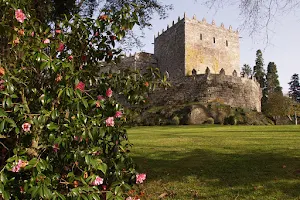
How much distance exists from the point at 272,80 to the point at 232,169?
63.0m

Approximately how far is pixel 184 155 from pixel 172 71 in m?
34.1

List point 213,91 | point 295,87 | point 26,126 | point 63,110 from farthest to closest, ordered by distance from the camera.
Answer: point 295,87
point 213,91
point 63,110
point 26,126

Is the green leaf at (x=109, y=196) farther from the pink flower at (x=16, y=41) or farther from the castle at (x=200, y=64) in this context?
the castle at (x=200, y=64)

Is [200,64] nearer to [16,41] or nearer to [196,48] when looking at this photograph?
[196,48]

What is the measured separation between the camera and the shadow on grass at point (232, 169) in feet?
17.9

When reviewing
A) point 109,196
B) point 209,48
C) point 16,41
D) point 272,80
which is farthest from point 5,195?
point 272,80

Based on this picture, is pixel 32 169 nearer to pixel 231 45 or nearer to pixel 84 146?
pixel 84 146

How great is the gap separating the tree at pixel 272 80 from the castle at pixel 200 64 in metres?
22.5

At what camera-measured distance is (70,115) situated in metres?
2.80

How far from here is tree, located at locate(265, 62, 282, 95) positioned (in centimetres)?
6253

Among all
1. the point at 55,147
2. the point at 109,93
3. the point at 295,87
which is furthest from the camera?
the point at 295,87

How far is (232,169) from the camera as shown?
6.56 m

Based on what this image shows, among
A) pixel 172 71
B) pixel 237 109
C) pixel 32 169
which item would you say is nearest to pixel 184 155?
pixel 32 169

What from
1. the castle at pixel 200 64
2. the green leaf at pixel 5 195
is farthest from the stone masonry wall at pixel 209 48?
the green leaf at pixel 5 195
